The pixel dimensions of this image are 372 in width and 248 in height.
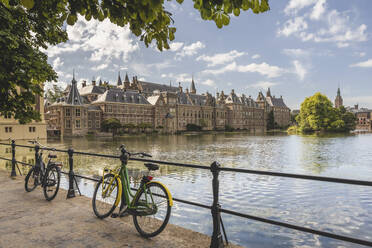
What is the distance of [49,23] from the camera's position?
24.8 ft

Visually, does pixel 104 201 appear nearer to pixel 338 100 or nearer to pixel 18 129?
pixel 18 129

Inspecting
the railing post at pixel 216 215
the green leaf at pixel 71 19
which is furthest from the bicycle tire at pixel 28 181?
the railing post at pixel 216 215

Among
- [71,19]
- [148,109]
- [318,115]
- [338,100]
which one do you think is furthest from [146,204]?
[338,100]

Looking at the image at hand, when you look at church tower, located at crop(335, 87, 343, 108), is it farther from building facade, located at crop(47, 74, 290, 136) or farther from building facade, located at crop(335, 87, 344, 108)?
building facade, located at crop(47, 74, 290, 136)

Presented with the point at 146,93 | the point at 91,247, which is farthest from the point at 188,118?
the point at 91,247

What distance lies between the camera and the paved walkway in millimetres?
3828

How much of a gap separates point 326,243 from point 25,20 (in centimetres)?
975

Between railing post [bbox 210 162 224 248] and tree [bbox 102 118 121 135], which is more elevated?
tree [bbox 102 118 121 135]

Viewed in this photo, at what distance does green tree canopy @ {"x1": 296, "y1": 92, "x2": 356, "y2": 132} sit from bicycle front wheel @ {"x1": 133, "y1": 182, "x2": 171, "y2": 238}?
61.7 metres

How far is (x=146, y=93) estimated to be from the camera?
85500 mm

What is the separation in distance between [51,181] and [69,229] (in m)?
2.11

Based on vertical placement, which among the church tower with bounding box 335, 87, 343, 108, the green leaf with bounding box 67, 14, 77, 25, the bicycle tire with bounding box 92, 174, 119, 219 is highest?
the church tower with bounding box 335, 87, 343, 108

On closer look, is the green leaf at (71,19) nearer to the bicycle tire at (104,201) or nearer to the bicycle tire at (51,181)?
the bicycle tire at (104,201)

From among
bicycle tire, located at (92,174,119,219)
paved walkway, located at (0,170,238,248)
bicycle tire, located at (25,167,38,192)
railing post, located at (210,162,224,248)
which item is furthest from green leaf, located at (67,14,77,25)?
bicycle tire, located at (25,167,38,192)
